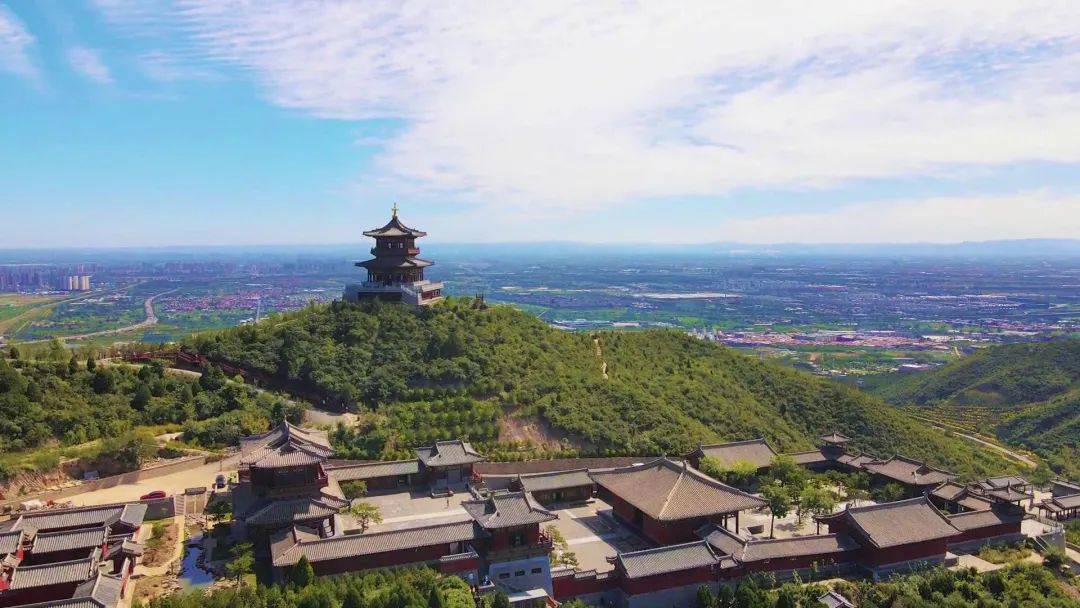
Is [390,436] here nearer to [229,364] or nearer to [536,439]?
[536,439]

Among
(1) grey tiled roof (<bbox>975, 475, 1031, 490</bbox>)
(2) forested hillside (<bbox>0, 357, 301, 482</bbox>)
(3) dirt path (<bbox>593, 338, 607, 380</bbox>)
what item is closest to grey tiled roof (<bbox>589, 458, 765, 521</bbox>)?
(1) grey tiled roof (<bbox>975, 475, 1031, 490</bbox>)

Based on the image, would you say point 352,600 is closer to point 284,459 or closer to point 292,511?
point 292,511

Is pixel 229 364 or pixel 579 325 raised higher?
pixel 229 364

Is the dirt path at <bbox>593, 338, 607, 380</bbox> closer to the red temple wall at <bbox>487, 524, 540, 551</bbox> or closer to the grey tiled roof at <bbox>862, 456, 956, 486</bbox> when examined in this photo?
the grey tiled roof at <bbox>862, 456, 956, 486</bbox>

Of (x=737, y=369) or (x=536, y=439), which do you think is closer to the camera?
(x=536, y=439)

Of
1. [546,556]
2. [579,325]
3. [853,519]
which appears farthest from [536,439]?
[579,325]

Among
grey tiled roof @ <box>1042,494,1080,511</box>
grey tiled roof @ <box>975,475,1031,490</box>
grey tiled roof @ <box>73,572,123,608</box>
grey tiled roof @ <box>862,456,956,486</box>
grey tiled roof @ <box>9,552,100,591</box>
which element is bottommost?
grey tiled roof @ <box>1042,494,1080,511</box>

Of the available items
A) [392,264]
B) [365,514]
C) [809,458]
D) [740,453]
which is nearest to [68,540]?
[365,514]
